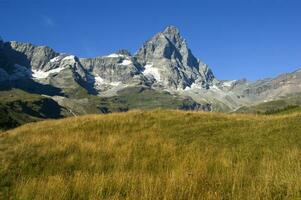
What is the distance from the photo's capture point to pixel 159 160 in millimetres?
16812

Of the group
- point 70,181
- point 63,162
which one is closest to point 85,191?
point 70,181

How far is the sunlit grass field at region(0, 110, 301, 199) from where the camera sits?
1038 cm

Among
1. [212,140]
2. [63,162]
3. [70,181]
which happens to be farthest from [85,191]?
[212,140]

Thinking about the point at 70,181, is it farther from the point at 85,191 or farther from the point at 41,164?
the point at 41,164

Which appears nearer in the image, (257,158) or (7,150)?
(257,158)

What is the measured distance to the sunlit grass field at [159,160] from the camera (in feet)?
34.1

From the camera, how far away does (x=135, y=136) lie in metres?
24.6

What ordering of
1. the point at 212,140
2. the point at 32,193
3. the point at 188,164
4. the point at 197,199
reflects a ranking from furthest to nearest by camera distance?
the point at 212,140
the point at 188,164
the point at 32,193
the point at 197,199

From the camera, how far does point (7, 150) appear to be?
65.5 feet

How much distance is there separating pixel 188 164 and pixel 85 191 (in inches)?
179

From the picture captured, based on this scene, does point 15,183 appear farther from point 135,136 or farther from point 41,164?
point 135,136

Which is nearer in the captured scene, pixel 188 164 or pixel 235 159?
pixel 188 164

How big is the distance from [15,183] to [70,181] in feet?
7.15

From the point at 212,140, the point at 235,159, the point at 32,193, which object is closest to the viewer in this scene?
the point at 32,193
